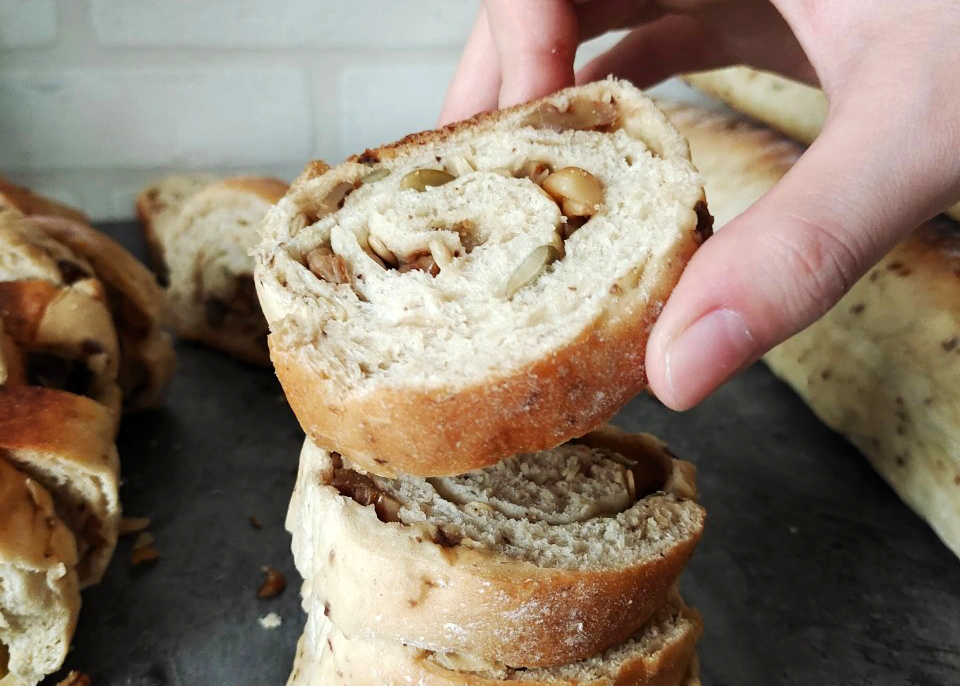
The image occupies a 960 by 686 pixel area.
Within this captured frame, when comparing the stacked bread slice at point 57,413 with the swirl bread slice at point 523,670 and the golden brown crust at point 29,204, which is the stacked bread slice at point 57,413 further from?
the swirl bread slice at point 523,670

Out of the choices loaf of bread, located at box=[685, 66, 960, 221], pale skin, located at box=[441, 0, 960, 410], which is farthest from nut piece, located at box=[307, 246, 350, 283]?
loaf of bread, located at box=[685, 66, 960, 221]

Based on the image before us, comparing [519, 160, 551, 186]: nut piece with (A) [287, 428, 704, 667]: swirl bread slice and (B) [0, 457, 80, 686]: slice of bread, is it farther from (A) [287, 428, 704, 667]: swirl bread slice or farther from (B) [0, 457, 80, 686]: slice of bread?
(B) [0, 457, 80, 686]: slice of bread

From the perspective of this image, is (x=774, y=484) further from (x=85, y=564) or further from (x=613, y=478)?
(x=85, y=564)

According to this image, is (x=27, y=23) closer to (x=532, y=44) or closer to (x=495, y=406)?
(x=532, y=44)


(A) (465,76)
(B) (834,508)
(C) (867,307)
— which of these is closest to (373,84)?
(A) (465,76)

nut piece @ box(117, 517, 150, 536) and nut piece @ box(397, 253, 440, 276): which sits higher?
nut piece @ box(397, 253, 440, 276)
